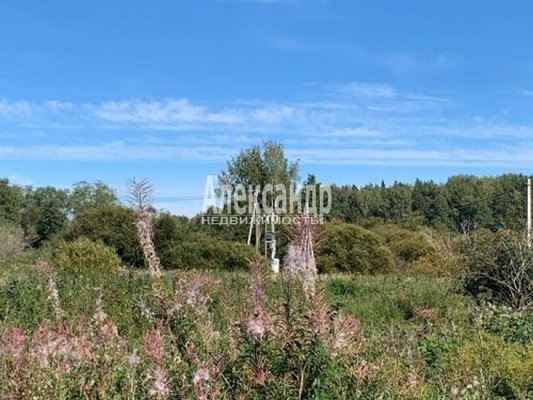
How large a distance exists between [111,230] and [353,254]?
935cm

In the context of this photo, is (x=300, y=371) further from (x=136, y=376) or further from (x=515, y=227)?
(x=515, y=227)

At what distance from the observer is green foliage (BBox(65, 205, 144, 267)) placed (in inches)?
904

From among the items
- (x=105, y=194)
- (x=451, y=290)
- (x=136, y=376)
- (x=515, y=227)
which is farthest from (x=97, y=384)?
(x=105, y=194)

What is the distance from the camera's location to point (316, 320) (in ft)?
6.18

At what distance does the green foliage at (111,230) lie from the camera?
23.0 m

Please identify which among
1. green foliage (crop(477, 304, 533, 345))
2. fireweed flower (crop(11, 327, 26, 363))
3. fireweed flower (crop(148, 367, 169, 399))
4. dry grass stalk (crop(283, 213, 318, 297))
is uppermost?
dry grass stalk (crop(283, 213, 318, 297))

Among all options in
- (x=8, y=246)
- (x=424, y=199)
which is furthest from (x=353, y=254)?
(x=424, y=199)

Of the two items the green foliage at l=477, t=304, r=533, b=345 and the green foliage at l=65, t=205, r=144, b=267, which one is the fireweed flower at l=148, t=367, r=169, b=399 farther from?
the green foliage at l=65, t=205, r=144, b=267

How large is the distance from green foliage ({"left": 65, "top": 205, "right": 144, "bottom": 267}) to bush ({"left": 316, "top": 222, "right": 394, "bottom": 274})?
707cm

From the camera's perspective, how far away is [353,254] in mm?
23719

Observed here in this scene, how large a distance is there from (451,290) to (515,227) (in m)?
1.75

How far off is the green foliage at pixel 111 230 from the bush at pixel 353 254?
707 cm

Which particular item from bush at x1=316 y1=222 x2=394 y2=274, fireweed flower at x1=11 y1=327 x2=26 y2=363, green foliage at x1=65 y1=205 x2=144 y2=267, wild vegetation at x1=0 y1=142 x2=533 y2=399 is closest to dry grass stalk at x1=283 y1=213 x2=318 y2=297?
wild vegetation at x1=0 y1=142 x2=533 y2=399

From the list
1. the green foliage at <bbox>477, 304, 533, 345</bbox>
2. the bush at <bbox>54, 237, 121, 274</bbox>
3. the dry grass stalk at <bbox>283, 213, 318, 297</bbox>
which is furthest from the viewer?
the bush at <bbox>54, 237, 121, 274</bbox>
